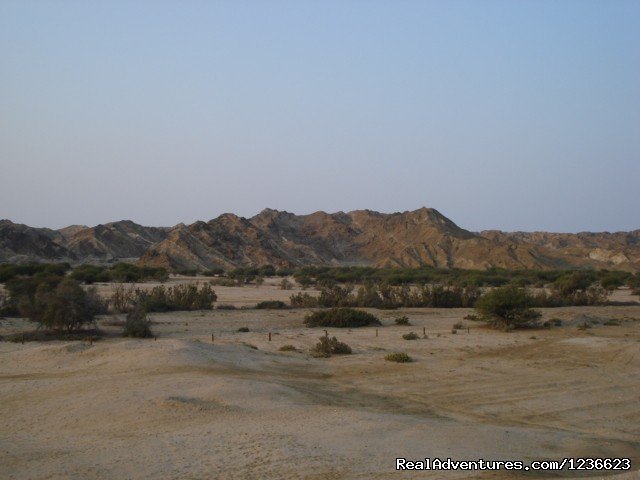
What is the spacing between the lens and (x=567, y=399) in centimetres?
1596

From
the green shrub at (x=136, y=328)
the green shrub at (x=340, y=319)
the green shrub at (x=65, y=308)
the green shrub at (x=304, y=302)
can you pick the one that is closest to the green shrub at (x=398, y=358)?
the green shrub at (x=136, y=328)

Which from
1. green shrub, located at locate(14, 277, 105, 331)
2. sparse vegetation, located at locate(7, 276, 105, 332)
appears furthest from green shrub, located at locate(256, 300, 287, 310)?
green shrub, located at locate(14, 277, 105, 331)

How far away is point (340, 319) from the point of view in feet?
99.5

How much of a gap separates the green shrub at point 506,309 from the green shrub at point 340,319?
197 inches

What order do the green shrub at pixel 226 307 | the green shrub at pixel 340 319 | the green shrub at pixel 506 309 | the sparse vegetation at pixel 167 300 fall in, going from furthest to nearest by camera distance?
the green shrub at pixel 226 307, the sparse vegetation at pixel 167 300, the green shrub at pixel 340 319, the green shrub at pixel 506 309

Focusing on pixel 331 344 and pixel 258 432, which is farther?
pixel 331 344

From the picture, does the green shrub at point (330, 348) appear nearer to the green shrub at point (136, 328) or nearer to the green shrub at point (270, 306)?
the green shrub at point (136, 328)

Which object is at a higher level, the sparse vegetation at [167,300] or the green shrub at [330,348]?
the sparse vegetation at [167,300]

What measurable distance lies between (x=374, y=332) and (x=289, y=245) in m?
82.6

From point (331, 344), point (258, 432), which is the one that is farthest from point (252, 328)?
point (258, 432)

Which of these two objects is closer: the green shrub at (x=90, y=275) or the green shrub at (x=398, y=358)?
the green shrub at (x=398, y=358)

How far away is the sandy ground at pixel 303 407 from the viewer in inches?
395

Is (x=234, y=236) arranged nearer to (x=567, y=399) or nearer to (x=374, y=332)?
(x=374, y=332)

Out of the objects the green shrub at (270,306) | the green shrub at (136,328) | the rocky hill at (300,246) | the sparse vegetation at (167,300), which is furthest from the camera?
the rocky hill at (300,246)
